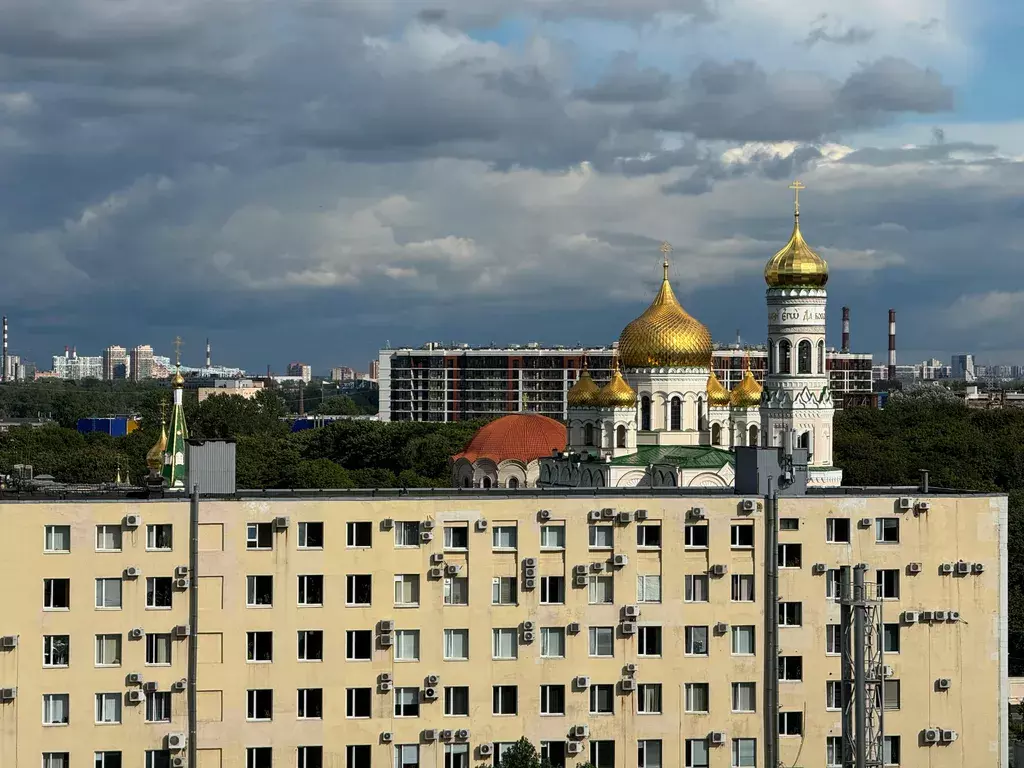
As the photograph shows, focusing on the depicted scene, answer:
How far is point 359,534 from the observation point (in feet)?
91.8

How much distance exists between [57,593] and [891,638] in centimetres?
1301

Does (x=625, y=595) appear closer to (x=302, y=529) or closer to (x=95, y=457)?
(x=302, y=529)

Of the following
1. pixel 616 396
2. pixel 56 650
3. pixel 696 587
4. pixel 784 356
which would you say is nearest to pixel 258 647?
pixel 56 650

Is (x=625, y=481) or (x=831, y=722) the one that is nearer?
(x=831, y=722)

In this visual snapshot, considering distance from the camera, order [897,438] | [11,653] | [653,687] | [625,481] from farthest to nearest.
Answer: [897,438] < [625,481] < [653,687] < [11,653]

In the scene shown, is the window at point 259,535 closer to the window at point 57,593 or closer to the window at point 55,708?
the window at point 57,593

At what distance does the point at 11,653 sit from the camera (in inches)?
1043

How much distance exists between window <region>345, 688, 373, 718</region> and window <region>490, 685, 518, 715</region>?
1.94 m

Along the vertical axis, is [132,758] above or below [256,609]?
below

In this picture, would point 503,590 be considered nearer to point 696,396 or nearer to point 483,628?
A: point 483,628

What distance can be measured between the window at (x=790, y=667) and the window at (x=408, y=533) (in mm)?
6090

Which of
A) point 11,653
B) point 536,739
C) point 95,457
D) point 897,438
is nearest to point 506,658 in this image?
point 536,739

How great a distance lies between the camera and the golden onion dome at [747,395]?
6231 cm

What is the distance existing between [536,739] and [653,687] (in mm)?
2052
